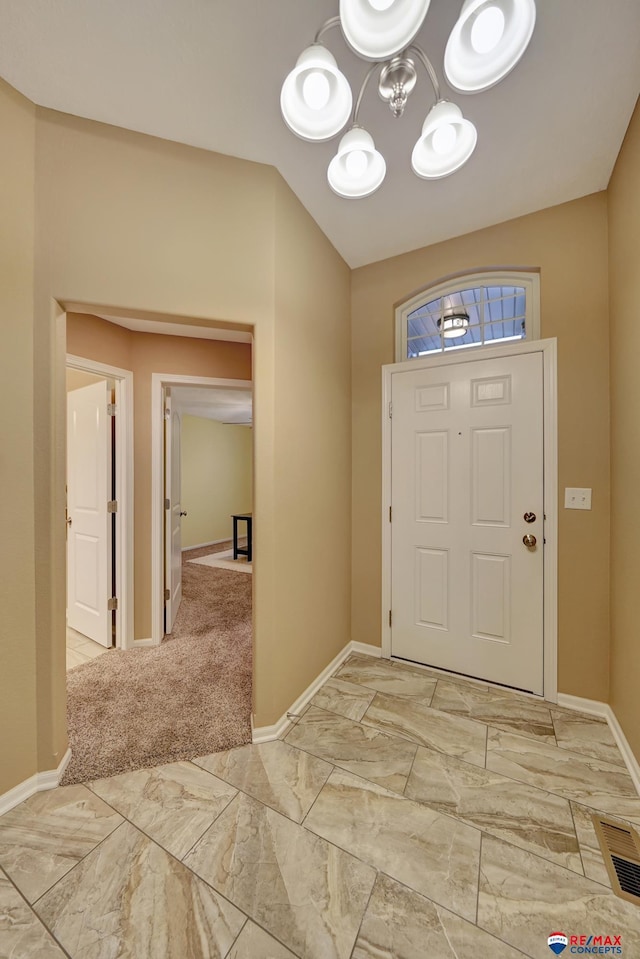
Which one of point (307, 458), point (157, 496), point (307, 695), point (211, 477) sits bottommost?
point (307, 695)

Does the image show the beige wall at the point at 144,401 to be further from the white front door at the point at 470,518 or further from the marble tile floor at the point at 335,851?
the white front door at the point at 470,518

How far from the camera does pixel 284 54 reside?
4.38 ft

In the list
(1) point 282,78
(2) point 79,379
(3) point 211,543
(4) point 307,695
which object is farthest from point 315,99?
(3) point 211,543

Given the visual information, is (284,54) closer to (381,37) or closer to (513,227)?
(381,37)

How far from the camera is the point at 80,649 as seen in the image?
285cm

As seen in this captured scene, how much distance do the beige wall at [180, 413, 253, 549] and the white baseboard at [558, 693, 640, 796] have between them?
17.6ft

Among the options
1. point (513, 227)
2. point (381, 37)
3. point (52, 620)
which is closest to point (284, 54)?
point (381, 37)

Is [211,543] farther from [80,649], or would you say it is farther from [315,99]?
[315,99]

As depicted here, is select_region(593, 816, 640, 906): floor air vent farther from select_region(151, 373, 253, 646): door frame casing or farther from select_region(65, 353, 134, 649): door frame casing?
select_region(65, 353, 134, 649): door frame casing

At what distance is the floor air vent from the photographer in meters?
1.18

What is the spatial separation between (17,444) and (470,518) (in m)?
2.42

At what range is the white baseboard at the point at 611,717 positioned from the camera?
159cm

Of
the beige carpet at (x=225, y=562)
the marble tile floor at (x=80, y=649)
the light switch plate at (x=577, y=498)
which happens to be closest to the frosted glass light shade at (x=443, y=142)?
the light switch plate at (x=577, y=498)

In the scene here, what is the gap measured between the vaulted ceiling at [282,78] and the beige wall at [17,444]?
0.90 feet
